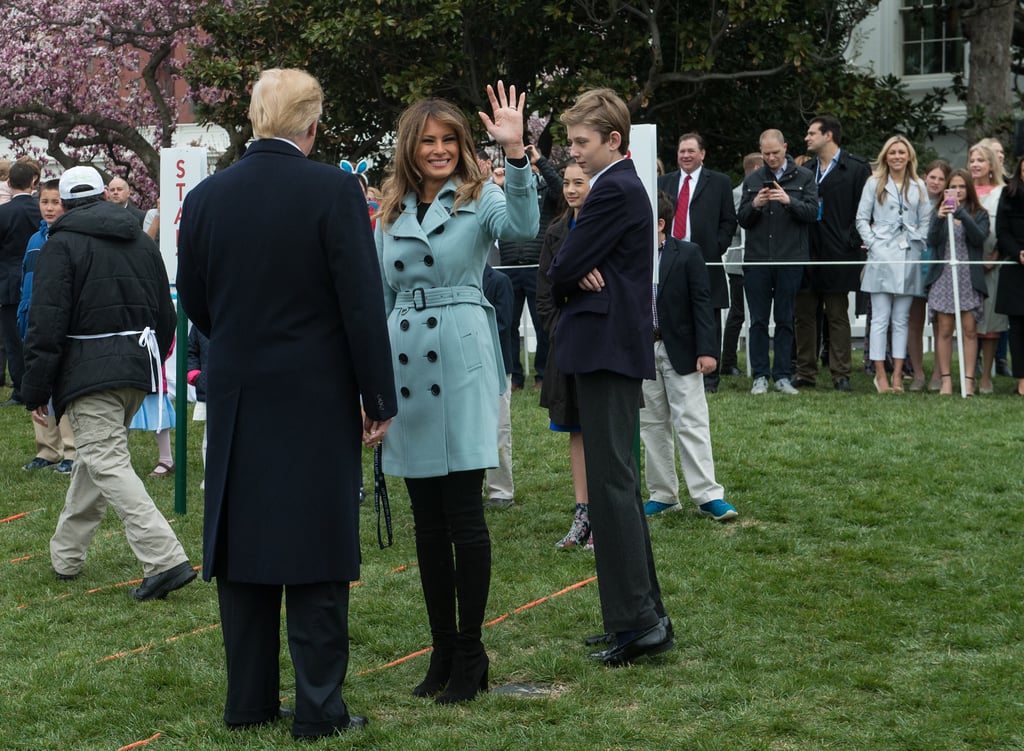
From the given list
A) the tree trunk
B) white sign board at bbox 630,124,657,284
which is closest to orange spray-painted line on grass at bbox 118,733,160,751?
white sign board at bbox 630,124,657,284

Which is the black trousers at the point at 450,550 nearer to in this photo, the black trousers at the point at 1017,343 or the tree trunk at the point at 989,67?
the black trousers at the point at 1017,343

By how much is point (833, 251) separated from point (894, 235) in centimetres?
57

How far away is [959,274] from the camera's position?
1252 cm

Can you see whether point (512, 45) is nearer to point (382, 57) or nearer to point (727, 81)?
point (382, 57)

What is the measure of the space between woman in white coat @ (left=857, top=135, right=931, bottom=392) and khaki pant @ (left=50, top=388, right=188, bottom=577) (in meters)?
7.57

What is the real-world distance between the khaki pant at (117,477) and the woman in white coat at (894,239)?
757 centimetres

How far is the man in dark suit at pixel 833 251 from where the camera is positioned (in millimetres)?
12961

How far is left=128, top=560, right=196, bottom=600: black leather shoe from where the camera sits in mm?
6875

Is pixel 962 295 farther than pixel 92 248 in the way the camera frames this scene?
Yes

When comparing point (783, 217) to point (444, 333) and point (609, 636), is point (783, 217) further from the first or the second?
point (444, 333)

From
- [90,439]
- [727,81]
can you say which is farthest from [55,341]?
[727,81]

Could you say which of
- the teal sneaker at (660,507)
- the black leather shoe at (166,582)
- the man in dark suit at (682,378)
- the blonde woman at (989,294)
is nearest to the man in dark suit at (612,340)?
the black leather shoe at (166,582)

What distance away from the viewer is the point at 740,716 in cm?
486

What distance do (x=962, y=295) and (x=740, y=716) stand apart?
8483 millimetres
